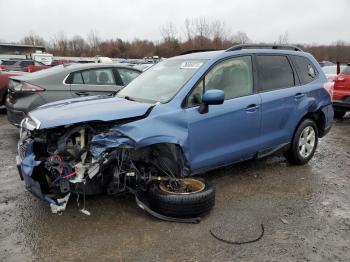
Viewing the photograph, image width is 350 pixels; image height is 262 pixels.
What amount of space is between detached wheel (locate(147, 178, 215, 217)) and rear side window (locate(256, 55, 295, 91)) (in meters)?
1.86

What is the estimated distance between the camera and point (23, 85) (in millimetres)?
7379

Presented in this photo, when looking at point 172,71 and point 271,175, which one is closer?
point 172,71

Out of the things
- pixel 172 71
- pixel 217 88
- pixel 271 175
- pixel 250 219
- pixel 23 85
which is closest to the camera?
pixel 250 219

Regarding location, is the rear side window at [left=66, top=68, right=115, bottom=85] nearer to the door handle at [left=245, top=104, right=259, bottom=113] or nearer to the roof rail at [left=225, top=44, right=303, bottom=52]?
the roof rail at [left=225, top=44, right=303, bottom=52]

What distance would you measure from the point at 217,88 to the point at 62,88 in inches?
155

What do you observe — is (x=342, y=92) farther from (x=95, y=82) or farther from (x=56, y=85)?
Answer: (x=56, y=85)

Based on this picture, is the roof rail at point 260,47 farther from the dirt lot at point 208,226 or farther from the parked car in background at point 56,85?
the parked car in background at point 56,85

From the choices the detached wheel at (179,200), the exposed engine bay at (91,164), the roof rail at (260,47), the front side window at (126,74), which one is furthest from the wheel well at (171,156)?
the front side window at (126,74)

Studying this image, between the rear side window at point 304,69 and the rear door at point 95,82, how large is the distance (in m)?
3.53

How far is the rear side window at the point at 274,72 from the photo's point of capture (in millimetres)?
5195

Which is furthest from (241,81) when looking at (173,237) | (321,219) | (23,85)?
(23,85)

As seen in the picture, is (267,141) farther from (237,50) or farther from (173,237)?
(173,237)

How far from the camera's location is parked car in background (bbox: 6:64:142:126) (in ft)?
23.9

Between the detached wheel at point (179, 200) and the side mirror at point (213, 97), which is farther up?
the side mirror at point (213, 97)
